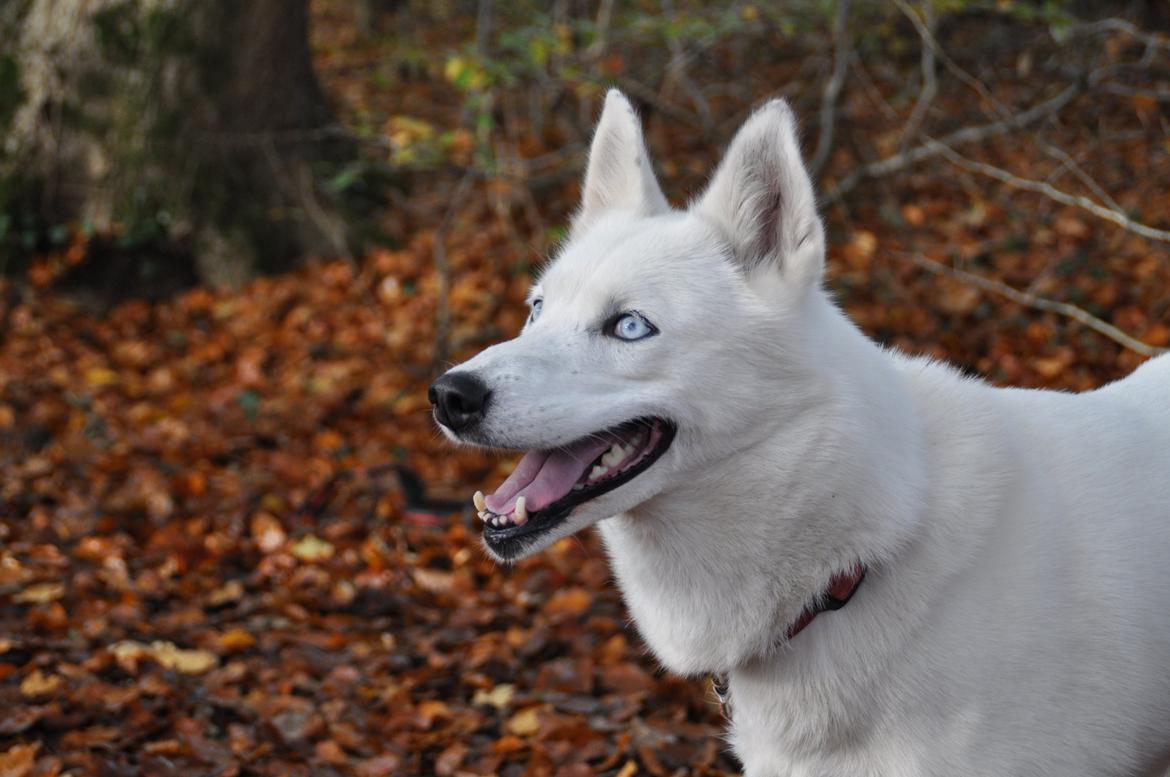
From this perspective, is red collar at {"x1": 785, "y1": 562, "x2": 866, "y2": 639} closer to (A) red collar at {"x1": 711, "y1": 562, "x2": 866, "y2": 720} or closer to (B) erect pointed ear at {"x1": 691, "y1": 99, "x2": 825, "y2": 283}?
(A) red collar at {"x1": 711, "y1": 562, "x2": 866, "y2": 720}

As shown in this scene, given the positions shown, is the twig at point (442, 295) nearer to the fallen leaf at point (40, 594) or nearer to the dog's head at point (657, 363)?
the fallen leaf at point (40, 594)

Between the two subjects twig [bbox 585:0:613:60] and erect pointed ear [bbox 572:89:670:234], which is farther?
twig [bbox 585:0:613:60]

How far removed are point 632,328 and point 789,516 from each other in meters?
0.54

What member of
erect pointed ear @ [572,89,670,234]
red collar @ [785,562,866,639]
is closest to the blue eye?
erect pointed ear @ [572,89,670,234]

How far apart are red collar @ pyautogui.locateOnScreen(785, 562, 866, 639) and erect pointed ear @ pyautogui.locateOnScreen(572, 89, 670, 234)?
3.53 feet

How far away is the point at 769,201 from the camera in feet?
8.50

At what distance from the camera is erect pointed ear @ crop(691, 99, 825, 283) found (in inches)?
97.6

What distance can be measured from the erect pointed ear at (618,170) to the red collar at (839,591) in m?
1.08

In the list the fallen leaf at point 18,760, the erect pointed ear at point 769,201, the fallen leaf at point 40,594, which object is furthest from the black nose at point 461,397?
the fallen leaf at point 40,594

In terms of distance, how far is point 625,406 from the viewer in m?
2.40

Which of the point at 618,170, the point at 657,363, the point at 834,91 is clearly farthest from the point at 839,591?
the point at 834,91

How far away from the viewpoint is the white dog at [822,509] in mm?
2293

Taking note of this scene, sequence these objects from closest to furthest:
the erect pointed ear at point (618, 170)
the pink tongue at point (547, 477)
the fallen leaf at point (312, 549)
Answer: the pink tongue at point (547, 477) < the erect pointed ear at point (618, 170) < the fallen leaf at point (312, 549)

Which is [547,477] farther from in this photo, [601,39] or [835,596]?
[601,39]
